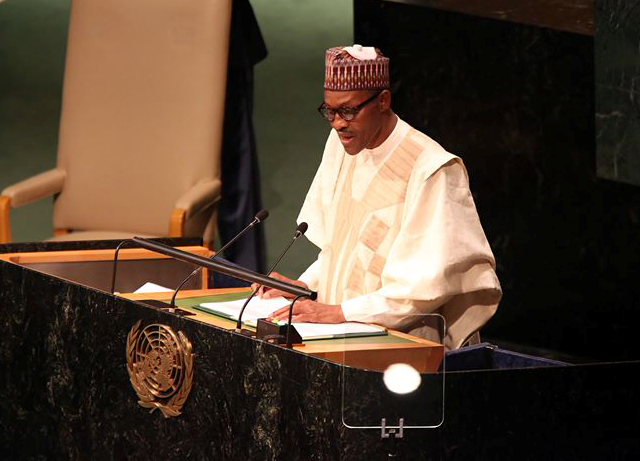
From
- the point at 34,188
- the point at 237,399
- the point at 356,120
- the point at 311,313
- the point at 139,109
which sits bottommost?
the point at 237,399

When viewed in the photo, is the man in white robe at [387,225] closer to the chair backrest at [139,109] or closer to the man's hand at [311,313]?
the man's hand at [311,313]

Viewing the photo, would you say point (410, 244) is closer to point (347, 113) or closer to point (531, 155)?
point (347, 113)

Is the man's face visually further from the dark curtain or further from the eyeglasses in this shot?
the dark curtain

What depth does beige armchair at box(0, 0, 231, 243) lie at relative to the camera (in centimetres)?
571

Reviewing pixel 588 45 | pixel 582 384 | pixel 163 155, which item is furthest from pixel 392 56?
pixel 582 384

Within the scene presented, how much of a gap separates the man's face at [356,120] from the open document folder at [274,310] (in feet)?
1.49

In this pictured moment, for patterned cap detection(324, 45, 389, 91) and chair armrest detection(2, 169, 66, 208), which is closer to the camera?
patterned cap detection(324, 45, 389, 91)

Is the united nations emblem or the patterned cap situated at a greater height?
the patterned cap

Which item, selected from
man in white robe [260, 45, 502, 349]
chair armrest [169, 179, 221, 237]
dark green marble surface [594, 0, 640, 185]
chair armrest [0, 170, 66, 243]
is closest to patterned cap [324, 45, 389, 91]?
man in white robe [260, 45, 502, 349]

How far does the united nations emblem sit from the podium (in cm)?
1

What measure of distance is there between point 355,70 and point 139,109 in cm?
236

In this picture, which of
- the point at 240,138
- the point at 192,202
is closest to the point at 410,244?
the point at 192,202

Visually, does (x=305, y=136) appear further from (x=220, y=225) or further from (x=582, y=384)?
(x=582, y=384)

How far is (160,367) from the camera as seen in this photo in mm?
3459
